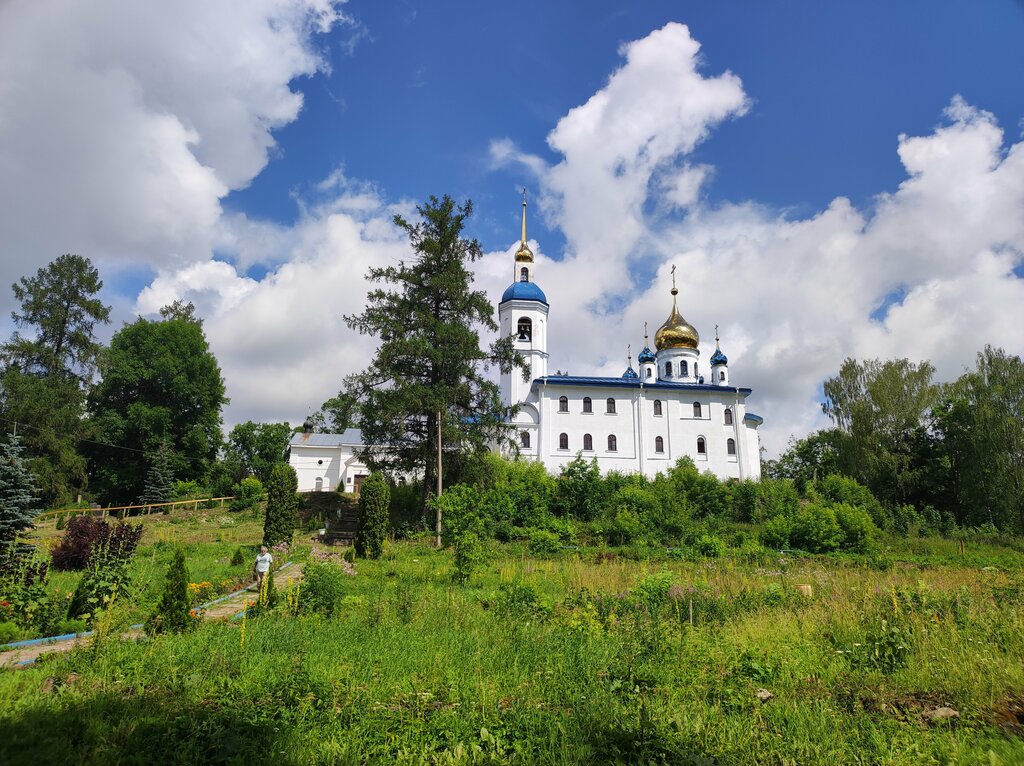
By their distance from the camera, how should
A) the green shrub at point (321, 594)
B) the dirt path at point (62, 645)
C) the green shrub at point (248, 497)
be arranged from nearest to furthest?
1. the dirt path at point (62, 645)
2. the green shrub at point (321, 594)
3. the green shrub at point (248, 497)

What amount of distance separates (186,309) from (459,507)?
35595mm

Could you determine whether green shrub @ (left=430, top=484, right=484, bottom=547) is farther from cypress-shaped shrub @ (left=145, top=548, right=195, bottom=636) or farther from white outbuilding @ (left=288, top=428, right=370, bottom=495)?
white outbuilding @ (left=288, top=428, right=370, bottom=495)

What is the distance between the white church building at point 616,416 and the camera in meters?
39.0

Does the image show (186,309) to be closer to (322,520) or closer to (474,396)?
(322,520)

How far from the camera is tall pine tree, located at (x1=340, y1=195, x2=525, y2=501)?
79.9 feet

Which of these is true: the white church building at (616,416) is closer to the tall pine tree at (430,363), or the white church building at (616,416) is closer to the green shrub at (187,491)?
the tall pine tree at (430,363)

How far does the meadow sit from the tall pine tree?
15.1 metres

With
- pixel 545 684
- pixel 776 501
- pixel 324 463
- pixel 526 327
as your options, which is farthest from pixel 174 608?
pixel 324 463

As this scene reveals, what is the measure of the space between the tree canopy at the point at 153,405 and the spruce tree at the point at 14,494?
24.3 metres

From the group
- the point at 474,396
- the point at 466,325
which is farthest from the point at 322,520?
the point at 466,325

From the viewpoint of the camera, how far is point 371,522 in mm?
19000

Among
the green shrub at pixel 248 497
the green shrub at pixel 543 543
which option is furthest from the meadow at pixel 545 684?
the green shrub at pixel 248 497

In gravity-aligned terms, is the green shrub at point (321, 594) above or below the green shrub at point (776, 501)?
below

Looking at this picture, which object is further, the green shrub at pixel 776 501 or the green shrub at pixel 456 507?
the green shrub at pixel 776 501
